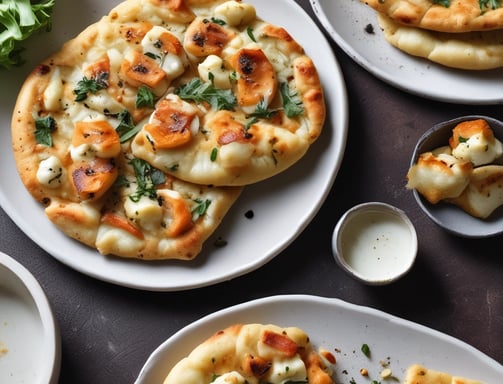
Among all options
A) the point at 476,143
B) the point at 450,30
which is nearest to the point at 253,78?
the point at 450,30

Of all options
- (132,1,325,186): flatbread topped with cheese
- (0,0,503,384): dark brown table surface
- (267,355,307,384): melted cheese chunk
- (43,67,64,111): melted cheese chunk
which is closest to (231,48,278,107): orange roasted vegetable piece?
(132,1,325,186): flatbread topped with cheese

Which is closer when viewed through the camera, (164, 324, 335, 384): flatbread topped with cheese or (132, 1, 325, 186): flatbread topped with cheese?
(164, 324, 335, 384): flatbread topped with cheese

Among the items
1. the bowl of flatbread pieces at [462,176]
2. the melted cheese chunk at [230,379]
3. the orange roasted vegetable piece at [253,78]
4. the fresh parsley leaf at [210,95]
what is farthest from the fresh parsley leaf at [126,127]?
the bowl of flatbread pieces at [462,176]

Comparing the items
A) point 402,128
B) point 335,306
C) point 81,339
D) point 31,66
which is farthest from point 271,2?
point 81,339

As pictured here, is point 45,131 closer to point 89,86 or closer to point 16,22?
point 89,86

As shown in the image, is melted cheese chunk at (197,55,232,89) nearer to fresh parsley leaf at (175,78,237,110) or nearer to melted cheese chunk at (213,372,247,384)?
fresh parsley leaf at (175,78,237,110)

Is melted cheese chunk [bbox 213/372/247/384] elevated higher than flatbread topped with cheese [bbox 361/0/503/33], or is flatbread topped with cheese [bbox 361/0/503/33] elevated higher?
flatbread topped with cheese [bbox 361/0/503/33]

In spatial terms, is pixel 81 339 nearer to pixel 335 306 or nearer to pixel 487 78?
pixel 335 306
